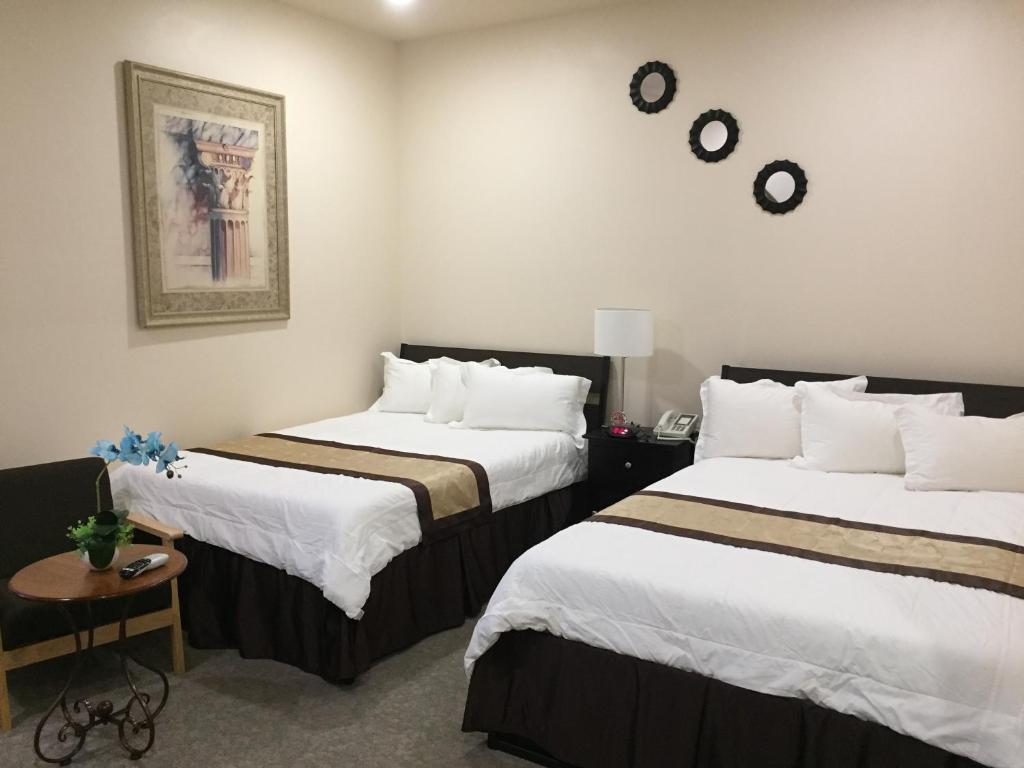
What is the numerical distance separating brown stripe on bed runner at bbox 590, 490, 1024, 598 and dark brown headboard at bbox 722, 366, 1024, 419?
3.58 ft

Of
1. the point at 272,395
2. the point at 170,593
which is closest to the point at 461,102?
the point at 272,395

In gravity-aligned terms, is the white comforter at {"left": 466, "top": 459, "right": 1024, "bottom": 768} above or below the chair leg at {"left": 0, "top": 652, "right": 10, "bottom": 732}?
above

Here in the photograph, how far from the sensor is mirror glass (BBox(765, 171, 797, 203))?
402 centimetres

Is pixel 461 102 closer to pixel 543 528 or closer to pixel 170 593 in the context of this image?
pixel 543 528

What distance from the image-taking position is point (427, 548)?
11.2 ft

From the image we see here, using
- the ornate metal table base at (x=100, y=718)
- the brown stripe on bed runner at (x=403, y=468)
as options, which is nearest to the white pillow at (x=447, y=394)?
the brown stripe on bed runner at (x=403, y=468)

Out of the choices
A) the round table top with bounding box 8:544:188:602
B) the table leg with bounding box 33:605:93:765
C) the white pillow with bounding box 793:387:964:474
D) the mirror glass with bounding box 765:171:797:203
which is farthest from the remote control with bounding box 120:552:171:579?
the mirror glass with bounding box 765:171:797:203

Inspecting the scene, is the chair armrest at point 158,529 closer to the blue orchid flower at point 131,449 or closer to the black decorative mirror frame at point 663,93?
the blue orchid flower at point 131,449

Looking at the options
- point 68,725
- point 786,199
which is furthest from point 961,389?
point 68,725

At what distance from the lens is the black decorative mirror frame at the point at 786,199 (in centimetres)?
398

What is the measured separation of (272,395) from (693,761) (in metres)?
3.03

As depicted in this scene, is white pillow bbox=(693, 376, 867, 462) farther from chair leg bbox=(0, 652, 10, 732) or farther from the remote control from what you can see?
chair leg bbox=(0, 652, 10, 732)

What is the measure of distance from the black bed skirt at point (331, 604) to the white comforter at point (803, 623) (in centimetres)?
67

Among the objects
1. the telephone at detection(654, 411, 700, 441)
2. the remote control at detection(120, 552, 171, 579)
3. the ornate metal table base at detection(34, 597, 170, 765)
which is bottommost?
the ornate metal table base at detection(34, 597, 170, 765)
